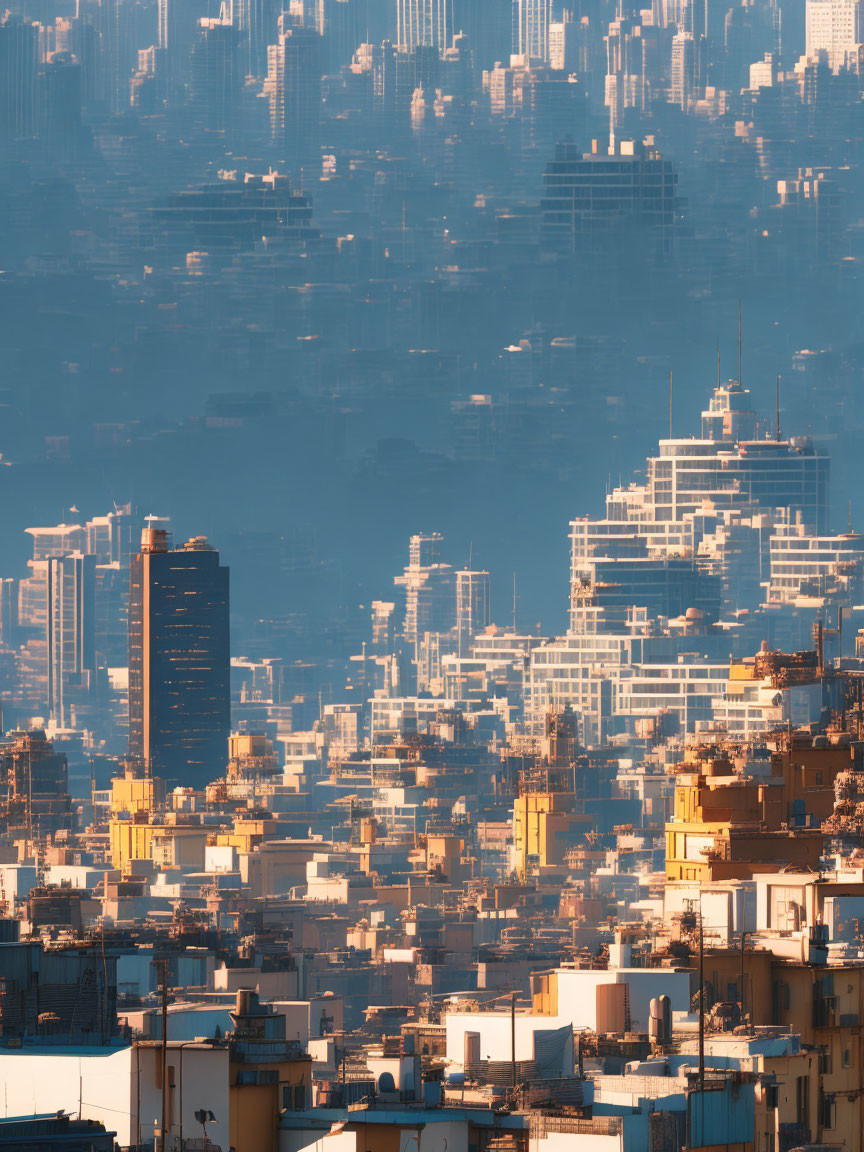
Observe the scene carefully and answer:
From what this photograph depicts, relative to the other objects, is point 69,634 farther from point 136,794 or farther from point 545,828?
point 545,828

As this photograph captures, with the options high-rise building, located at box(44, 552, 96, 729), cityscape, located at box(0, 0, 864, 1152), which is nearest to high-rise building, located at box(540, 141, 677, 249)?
cityscape, located at box(0, 0, 864, 1152)

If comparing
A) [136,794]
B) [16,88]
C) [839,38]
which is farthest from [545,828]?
[839,38]

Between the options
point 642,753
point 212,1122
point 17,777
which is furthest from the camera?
point 642,753

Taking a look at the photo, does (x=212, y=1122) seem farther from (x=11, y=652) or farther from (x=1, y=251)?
(x=1, y=251)

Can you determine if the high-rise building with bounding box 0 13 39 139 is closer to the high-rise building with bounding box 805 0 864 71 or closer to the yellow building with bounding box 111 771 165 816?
the high-rise building with bounding box 805 0 864 71

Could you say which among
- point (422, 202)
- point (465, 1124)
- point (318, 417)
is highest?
point (422, 202)

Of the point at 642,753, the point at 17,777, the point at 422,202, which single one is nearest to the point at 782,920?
the point at 17,777

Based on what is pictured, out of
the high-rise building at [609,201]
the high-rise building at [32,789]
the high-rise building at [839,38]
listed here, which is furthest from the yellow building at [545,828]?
the high-rise building at [839,38]
